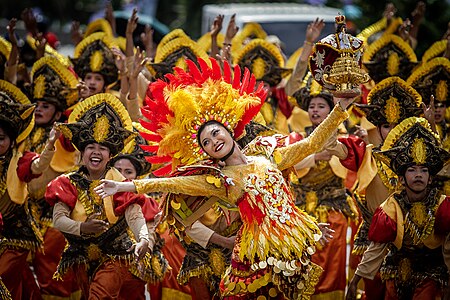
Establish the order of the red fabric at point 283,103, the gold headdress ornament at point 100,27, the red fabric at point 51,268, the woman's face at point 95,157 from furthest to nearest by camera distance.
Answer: the gold headdress ornament at point 100,27 → the red fabric at point 283,103 → the red fabric at point 51,268 → the woman's face at point 95,157

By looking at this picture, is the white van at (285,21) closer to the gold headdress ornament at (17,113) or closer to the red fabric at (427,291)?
the gold headdress ornament at (17,113)

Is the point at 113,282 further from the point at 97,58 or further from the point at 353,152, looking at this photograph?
the point at 97,58

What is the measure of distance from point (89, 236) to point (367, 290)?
219 centimetres

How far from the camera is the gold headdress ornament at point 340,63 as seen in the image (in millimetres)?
6418

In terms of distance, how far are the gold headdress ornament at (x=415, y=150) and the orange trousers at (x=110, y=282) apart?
214cm

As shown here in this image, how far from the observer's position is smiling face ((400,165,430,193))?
7.34 m

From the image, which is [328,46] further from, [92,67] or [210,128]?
[92,67]

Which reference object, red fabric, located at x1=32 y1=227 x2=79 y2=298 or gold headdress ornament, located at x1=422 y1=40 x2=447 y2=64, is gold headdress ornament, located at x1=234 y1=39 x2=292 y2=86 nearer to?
gold headdress ornament, located at x1=422 y1=40 x2=447 y2=64

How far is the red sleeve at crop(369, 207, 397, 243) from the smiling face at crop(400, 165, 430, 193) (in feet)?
0.99

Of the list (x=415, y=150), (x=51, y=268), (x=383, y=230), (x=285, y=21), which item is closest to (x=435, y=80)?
(x=415, y=150)

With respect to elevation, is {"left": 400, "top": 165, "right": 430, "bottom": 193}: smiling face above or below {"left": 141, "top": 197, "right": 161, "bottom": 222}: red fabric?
above

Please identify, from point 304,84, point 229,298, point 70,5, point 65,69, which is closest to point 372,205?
point 304,84

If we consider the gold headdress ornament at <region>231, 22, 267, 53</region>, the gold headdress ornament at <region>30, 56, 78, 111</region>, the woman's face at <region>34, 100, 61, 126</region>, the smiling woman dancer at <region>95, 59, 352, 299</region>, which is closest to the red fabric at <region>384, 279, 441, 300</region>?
the smiling woman dancer at <region>95, 59, 352, 299</region>

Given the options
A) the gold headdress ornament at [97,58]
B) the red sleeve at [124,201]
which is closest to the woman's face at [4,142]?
the red sleeve at [124,201]
